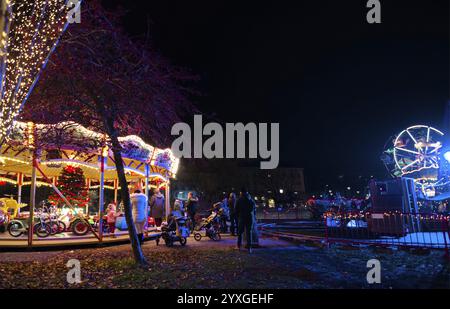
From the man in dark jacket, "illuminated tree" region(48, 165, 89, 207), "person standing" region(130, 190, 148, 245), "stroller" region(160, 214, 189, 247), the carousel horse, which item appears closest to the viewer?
the man in dark jacket

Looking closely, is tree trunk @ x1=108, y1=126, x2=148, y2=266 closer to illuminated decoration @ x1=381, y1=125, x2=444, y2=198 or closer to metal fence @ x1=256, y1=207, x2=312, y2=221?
illuminated decoration @ x1=381, y1=125, x2=444, y2=198

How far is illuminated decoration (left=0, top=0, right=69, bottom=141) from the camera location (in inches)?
285

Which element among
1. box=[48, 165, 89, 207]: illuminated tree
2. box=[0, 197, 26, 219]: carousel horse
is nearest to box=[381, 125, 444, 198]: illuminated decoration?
box=[48, 165, 89, 207]: illuminated tree

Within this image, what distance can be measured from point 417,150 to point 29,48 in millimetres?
21179

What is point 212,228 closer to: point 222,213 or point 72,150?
point 222,213

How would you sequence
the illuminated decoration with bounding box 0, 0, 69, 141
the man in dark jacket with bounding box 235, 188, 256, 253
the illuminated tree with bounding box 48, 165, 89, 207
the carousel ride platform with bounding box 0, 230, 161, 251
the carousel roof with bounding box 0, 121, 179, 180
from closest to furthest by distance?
the illuminated decoration with bounding box 0, 0, 69, 141
the carousel roof with bounding box 0, 121, 179, 180
the man in dark jacket with bounding box 235, 188, 256, 253
the carousel ride platform with bounding box 0, 230, 161, 251
the illuminated tree with bounding box 48, 165, 89, 207

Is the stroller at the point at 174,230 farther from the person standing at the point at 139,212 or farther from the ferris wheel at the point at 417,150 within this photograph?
the ferris wheel at the point at 417,150

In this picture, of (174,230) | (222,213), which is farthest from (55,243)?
(222,213)

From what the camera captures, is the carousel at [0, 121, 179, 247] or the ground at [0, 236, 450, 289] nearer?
the ground at [0, 236, 450, 289]

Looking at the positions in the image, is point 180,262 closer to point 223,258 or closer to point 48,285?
point 223,258

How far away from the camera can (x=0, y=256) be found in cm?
944

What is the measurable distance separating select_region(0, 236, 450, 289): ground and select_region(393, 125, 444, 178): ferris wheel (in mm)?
13277

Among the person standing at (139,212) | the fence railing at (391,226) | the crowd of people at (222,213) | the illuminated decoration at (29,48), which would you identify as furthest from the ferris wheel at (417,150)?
the illuminated decoration at (29,48)
